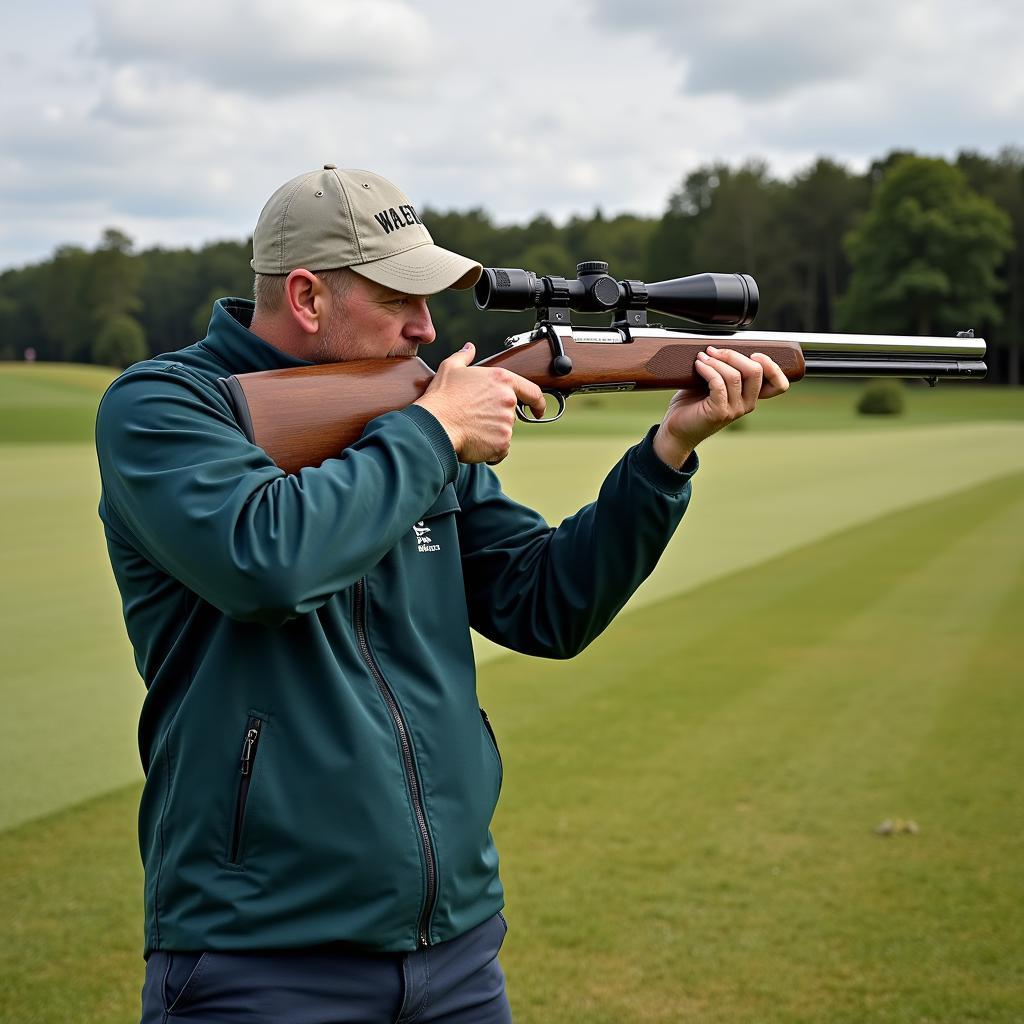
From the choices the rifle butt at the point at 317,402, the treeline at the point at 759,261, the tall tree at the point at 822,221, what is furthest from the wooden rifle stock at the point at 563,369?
the tall tree at the point at 822,221

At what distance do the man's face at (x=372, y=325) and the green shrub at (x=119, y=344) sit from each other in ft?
298

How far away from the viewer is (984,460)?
31578mm

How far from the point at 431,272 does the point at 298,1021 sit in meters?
1.48

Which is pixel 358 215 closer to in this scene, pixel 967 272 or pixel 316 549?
pixel 316 549

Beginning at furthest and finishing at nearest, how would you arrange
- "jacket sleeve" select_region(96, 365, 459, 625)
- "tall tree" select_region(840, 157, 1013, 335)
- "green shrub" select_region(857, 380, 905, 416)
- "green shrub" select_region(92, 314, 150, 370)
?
"green shrub" select_region(92, 314, 150, 370) < "tall tree" select_region(840, 157, 1013, 335) < "green shrub" select_region(857, 380, 905, 416) < "jacket sleeve" select_region(96, 365, 459, 625)

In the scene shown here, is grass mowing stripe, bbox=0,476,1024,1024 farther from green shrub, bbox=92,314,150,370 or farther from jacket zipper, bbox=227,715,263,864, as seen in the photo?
green shrub, bbox=92,314,150,370

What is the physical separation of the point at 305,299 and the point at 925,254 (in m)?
80.5

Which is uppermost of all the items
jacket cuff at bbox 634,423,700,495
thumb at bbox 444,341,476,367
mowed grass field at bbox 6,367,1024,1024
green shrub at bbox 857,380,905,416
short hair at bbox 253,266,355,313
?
short hair at bbox 253,266,355,313

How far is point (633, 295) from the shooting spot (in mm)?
3191

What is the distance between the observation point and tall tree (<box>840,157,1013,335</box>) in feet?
245

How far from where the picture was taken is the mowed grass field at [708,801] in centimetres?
456

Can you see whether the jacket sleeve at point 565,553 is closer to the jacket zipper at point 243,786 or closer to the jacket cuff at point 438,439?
the jacket cuff at point 438,439

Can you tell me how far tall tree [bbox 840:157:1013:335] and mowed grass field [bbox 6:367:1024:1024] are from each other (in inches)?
2592

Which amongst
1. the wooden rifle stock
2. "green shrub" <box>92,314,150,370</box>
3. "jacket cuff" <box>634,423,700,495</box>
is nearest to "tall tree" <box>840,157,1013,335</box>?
"green shrub" <box>92,314,150,370</box>
